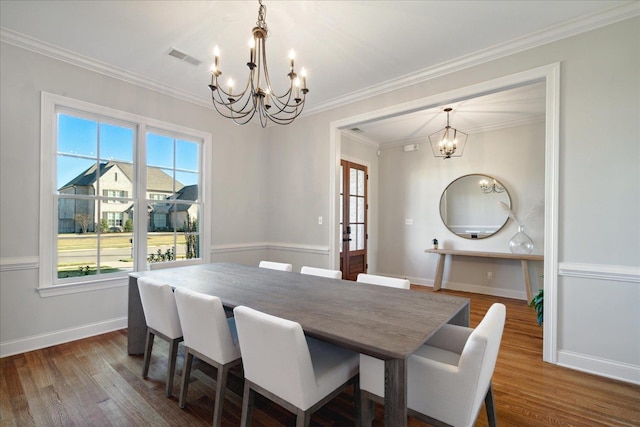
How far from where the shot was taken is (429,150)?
17.7 ft

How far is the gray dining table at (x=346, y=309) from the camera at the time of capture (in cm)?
115

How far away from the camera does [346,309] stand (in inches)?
63.1

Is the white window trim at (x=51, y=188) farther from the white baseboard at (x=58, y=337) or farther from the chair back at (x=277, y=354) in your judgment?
the chair back at (x=277, y=354)

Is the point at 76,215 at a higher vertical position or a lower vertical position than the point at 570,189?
lower

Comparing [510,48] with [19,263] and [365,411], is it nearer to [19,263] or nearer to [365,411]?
[365,411]

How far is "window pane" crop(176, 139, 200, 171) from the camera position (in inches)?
Answer: 151

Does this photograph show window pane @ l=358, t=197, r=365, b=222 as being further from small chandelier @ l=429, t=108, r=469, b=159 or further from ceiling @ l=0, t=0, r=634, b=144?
ceiling @ l=0, t=0, r=634, b=144

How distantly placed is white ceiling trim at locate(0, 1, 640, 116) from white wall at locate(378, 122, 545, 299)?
2.31 metres

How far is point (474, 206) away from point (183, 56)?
4726 mm

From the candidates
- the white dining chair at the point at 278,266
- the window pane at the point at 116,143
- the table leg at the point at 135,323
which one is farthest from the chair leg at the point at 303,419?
the window pane at the point at 116,143

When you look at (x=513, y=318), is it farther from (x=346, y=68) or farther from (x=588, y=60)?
(x=346, y=68)

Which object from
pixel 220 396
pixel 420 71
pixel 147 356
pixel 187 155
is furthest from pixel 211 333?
pixel 420 71

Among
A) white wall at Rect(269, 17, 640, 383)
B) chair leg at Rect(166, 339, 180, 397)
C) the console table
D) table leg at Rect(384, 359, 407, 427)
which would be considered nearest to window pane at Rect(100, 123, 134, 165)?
chair leg at Rect(166, 339, 180, 397)

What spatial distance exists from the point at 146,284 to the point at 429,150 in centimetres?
497
